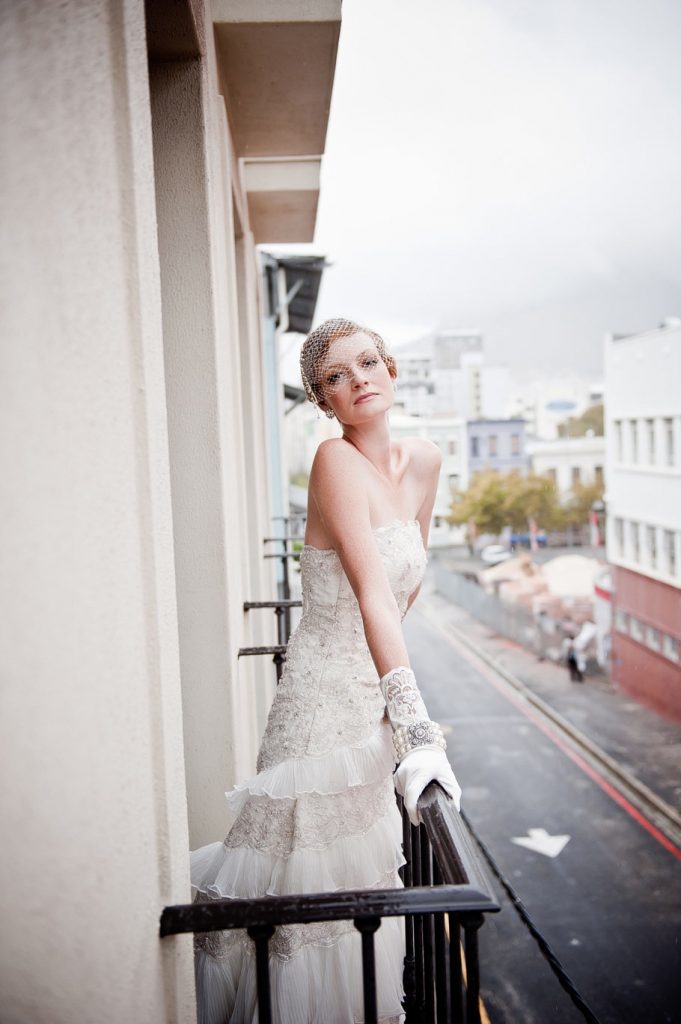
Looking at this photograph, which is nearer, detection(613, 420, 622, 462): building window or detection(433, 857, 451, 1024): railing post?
detection(433, 857, 451, 1024): railing post

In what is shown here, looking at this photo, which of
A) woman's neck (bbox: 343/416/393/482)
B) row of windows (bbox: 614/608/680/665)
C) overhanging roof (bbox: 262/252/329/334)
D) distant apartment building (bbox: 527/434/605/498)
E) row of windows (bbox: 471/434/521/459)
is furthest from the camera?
distant apartment building (bbox: 527/434/605/498)

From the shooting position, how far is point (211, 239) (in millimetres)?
2195

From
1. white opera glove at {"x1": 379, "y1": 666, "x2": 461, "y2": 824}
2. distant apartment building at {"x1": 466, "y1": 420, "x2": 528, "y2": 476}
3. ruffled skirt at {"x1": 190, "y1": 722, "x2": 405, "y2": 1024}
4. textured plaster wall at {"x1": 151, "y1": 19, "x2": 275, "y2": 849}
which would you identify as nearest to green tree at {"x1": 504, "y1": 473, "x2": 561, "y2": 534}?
distant apartment building at {"x1": 466, "y1": 420, "x2": 528, "y2": 476}

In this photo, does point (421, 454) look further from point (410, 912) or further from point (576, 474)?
point (576, 474)

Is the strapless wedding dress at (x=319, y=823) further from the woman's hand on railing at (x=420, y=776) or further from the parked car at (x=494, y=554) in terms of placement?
the parked car at (x=494, y=554)

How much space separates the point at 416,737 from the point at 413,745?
0.02 m

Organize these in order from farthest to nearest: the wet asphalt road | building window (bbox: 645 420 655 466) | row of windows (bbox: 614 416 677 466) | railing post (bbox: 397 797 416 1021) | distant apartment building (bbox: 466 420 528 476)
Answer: distant apartment building (bbox: 466 420 528 476)
building window (bbox: 645 420 655 466)
row of windows (bbox: 614 416 677 466)
the wet asphalt road
railing post (bbox: 397 797 416 1021)

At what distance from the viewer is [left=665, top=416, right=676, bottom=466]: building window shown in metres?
23.0

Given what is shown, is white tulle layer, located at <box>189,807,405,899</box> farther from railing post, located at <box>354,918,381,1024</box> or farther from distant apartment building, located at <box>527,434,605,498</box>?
distant apartment building, located at <box>527,434,605,498</box>

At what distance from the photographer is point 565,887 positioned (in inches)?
461

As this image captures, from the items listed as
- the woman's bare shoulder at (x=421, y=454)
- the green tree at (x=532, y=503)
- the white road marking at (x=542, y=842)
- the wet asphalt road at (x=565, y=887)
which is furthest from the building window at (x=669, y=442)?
the woman's bare shoulder at (x=421, y=454)

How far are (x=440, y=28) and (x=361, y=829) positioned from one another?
93.7 m

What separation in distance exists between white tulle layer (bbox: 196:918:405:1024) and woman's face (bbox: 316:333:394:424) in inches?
48.3

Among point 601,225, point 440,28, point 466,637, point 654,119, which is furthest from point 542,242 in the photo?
point 466,637
